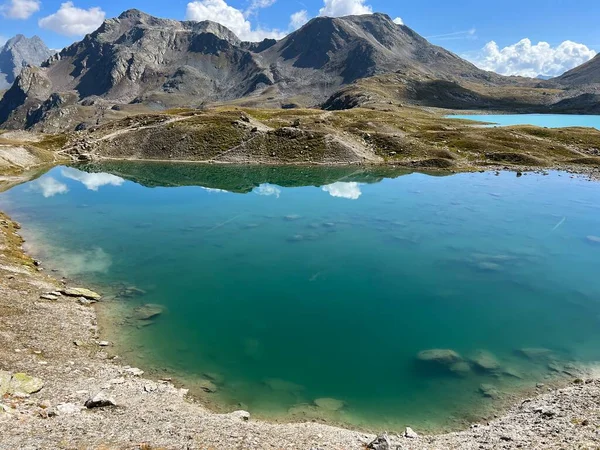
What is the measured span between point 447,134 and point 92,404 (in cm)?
12534

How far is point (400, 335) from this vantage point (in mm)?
31094

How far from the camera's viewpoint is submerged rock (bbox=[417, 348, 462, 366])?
2782 centimetres

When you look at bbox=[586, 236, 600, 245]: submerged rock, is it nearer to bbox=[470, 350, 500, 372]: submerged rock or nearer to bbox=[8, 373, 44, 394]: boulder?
bbox=[470, 350, 500, 372]: submerged rock

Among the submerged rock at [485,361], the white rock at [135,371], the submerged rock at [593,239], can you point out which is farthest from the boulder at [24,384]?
the submerged rock at [593,239]

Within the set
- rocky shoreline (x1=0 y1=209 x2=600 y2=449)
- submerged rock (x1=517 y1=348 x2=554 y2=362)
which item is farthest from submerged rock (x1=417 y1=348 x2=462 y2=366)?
submerged rock (x1=517 y1=348 x2=554 y2=362)

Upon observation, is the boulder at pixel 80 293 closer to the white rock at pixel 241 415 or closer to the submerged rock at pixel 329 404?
the white rock at pixel 241 415

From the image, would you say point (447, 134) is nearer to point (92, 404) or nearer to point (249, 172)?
point (249, 172)

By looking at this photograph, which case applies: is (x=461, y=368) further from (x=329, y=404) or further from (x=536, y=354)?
(x=329, y=404)

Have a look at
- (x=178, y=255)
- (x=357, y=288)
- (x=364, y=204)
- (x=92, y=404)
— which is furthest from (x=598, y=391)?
(x=364, y=204)

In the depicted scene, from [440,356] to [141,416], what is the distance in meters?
19.3

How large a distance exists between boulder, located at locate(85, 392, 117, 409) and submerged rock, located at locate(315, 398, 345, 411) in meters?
11.3

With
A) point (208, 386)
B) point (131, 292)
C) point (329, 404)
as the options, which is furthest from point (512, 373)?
point (131, 292)

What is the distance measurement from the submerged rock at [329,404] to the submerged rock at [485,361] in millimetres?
10465

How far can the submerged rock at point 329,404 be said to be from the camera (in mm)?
23672
